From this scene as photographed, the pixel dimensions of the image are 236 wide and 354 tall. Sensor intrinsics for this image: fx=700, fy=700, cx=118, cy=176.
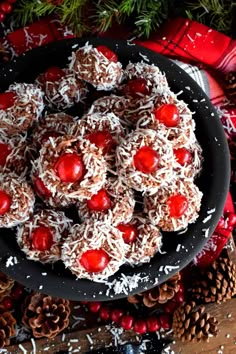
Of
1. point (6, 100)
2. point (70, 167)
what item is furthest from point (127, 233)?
point (6, 100)

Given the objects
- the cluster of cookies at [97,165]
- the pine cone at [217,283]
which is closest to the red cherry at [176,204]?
the cluster of cookies at [97,165]

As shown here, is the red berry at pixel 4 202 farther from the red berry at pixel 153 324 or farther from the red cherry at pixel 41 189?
the red berry at pixel 153 324

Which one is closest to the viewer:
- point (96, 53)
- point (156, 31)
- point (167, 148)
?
point (167, 148)

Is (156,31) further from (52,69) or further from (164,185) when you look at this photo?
(164,185)

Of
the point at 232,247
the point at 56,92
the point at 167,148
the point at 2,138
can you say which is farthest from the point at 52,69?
the point at 232,247

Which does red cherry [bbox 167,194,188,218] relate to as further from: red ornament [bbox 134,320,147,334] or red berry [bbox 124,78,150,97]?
red ornament [bbox 134,320,147,334]

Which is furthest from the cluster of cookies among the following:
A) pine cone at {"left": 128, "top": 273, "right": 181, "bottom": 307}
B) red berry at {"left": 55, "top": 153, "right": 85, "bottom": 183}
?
pine cone at {"left": 128, "top": 273, "right": 181, "bottom": 307}
